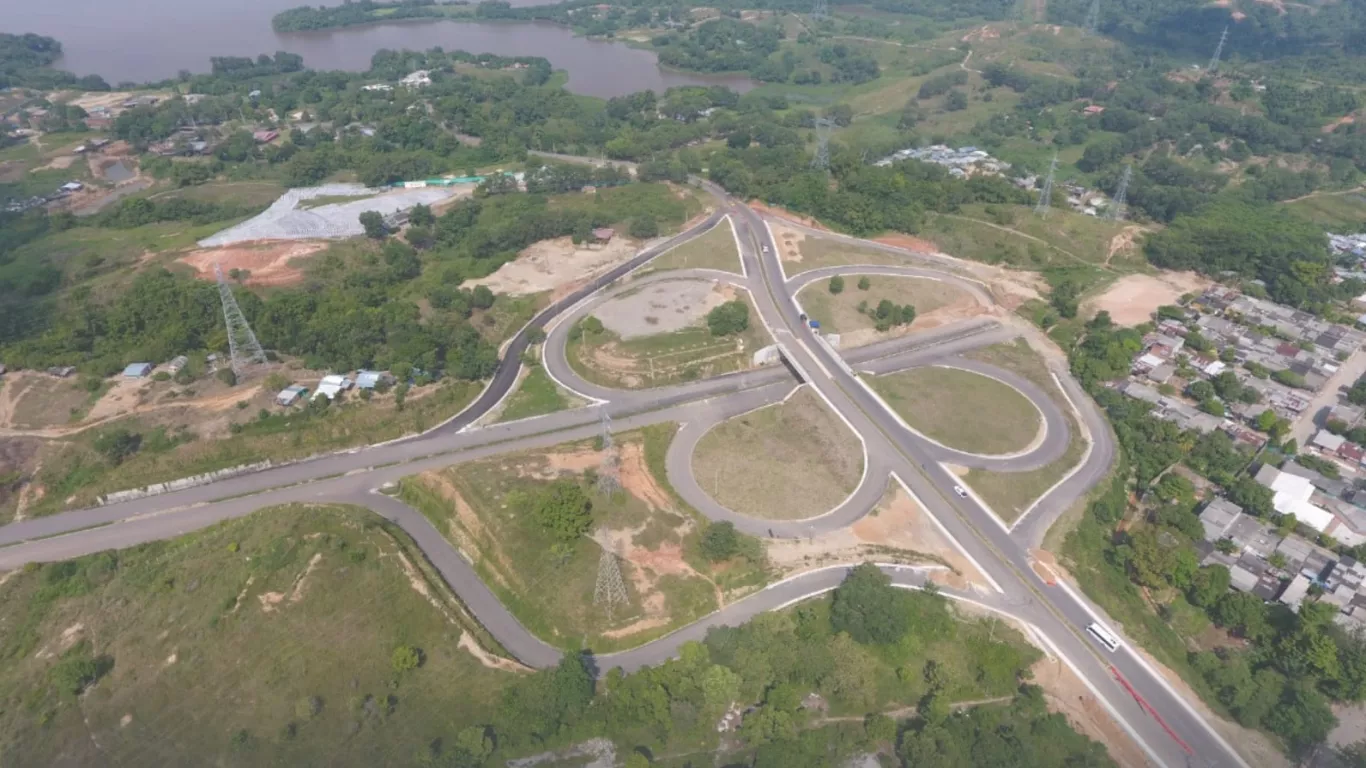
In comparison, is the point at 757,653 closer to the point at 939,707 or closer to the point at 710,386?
the point at 939,707

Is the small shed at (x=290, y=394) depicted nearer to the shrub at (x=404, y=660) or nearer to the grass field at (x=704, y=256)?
the shrub at (x=404, y=660)

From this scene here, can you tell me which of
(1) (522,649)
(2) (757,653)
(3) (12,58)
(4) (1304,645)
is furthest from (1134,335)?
(3) (12,58)

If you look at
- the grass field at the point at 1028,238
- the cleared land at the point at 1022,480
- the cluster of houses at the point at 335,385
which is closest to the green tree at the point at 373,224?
the cluster of houses at the point at 335,385

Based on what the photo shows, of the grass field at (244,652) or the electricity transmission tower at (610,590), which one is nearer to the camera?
the grass field at (244,652)

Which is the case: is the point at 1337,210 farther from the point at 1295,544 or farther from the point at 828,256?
the point at 1295,544

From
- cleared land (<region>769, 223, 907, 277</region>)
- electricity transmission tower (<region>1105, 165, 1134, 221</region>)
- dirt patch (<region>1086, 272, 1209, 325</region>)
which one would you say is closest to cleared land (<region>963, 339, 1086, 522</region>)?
dirt patch (<region>1086, 272, 1209, 325</region>)

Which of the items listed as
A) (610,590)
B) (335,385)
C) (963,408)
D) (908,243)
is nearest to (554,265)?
(335,385)
